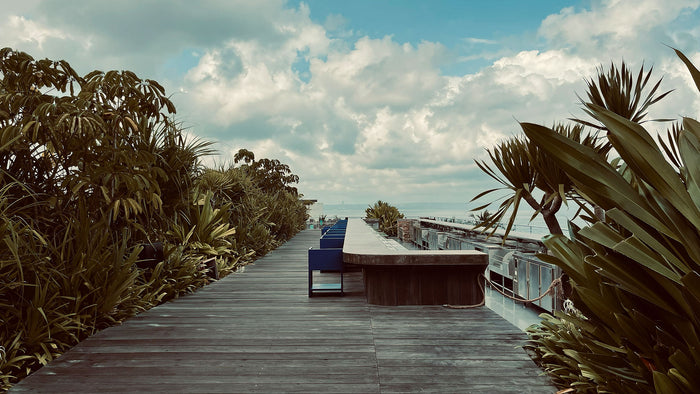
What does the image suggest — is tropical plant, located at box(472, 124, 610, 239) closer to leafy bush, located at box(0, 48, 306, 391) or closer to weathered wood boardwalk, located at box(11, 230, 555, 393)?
weathered wood boardwalk, located at box(11, 230, 555, 393)

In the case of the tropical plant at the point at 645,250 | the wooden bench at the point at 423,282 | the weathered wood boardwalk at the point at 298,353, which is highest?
the tropical plant at the point at 645,250

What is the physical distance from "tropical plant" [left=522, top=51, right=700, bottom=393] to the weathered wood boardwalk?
0.89m

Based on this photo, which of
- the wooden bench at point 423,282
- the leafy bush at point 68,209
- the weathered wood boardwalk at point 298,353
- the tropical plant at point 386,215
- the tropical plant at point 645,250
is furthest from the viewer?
the tropical plant at point 386,215

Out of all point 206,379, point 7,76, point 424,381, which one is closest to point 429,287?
point 424,381

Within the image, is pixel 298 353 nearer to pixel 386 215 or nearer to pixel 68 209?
pixel 68 209

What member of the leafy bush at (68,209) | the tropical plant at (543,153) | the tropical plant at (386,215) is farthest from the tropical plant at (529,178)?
the tropical plant at (386,215)

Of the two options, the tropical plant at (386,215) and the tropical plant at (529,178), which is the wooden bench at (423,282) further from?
the tropical plant at (386,215)

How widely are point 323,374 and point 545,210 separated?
7.25 ft

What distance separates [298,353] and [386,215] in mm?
15608

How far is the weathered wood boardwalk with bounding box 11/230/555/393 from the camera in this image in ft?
8.45

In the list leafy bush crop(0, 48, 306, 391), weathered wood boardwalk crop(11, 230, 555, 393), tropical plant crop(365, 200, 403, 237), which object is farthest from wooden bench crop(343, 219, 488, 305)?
tropical plant crop(365, 200, 403, 237)

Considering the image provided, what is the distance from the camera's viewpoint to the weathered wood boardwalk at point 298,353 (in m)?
2.58

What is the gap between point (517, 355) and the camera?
10.1 ft

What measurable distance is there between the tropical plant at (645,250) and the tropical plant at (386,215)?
1460cm
